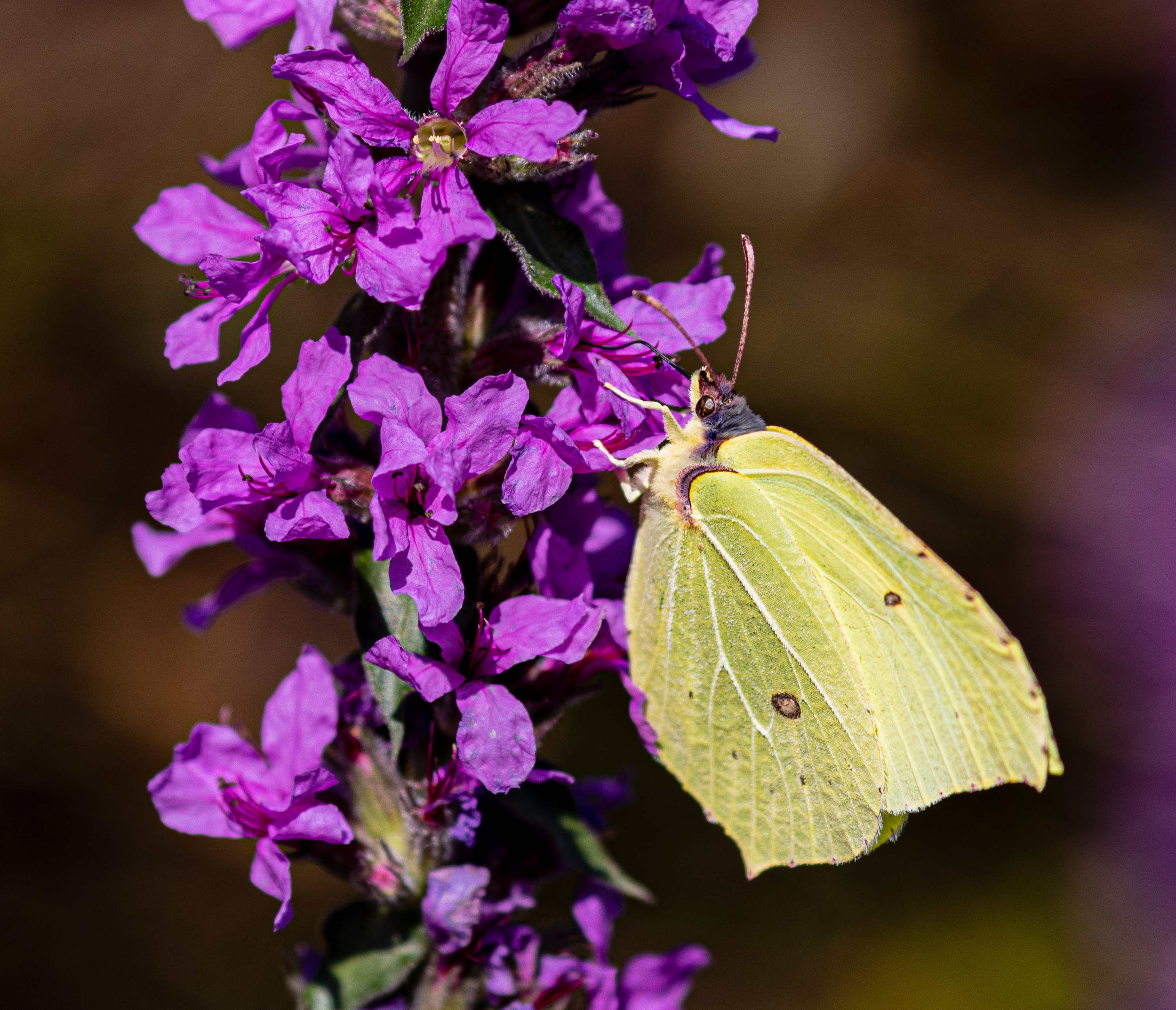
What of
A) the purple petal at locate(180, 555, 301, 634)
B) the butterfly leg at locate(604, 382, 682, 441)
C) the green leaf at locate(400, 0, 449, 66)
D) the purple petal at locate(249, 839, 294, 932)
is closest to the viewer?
the green leaf at locate(400, 0, 449, 66)

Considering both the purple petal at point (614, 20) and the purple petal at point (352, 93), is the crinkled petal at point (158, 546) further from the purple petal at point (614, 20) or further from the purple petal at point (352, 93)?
the purple petal at point (614, 20)

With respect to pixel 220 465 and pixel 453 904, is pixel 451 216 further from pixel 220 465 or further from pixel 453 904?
pixel 453 904

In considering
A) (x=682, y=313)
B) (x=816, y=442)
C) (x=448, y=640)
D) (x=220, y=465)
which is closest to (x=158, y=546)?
(x=220, y=465)

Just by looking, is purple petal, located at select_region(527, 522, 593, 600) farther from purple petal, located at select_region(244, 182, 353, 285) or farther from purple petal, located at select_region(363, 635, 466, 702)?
purple petal, located at select_region(244, 182, 353, 285)

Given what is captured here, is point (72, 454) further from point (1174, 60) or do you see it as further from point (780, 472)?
point (1174, 60)

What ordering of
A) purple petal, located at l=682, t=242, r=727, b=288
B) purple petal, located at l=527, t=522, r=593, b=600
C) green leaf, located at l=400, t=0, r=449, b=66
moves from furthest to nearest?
purple petal, located at l=682, t=242, r=727, b=288, purple petal, located at l=527, t=522, r=593, b=600, green leaf, located at l=400, t=0, r=449, b=66

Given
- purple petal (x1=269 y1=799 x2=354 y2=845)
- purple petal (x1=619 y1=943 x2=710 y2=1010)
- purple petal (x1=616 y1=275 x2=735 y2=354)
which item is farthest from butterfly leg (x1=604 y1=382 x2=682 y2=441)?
purple petal (x1=619 y1=943 x2=710 y2=1010)

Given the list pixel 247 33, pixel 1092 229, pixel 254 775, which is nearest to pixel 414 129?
pixel 247 33
